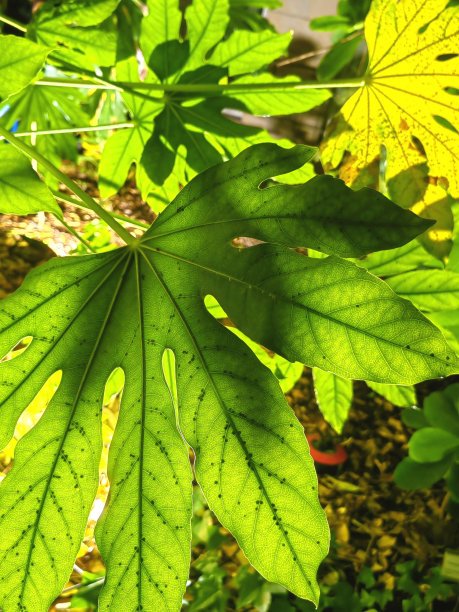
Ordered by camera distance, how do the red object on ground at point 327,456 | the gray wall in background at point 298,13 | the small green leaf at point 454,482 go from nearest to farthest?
the small green leaf at point 454,482 → the red object on ground at point 327,456 → the gray wall in background at point 298,13

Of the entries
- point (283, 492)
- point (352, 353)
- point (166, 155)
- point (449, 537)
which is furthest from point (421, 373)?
point (449, 537)

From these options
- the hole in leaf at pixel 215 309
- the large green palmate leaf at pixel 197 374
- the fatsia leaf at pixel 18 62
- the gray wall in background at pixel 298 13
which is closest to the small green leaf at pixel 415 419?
the hole in leaf at pixel 215 309

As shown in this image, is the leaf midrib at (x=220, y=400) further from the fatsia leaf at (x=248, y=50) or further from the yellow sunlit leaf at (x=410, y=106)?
the fatsia leaf at (x=248, y=50)

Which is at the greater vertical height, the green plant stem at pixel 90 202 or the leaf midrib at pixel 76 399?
the green plant stem at pixel 90 202

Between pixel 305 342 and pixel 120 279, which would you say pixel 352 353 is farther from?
pixel 120 279

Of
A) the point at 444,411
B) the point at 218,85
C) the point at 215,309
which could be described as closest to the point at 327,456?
the point at 444,411

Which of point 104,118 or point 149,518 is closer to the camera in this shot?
point 149,518
